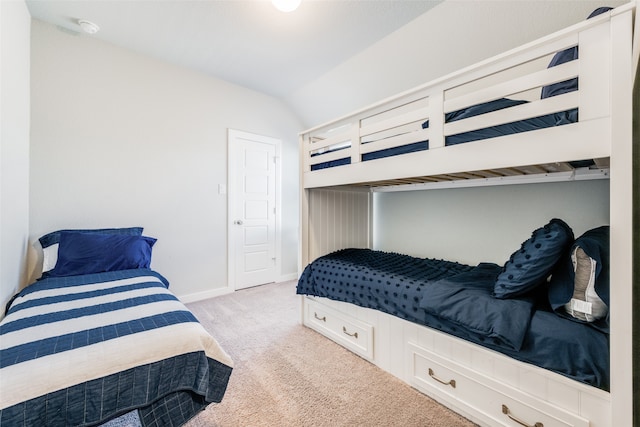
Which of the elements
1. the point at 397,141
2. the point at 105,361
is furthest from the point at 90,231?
the point at 397,141

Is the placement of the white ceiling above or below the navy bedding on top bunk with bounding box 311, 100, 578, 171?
above

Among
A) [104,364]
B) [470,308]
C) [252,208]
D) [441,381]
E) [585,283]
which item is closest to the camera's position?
[104,364]

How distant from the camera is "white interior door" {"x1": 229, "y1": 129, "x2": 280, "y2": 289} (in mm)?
3404

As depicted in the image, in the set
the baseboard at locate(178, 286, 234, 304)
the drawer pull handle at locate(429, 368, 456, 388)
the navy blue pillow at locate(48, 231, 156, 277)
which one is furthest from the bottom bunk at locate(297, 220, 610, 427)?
the baseboard at locate(178, 286, 234, 304)

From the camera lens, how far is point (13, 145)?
1.78 m

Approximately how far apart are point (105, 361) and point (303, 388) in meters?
1.03

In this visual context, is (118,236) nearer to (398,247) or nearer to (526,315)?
(398,247)

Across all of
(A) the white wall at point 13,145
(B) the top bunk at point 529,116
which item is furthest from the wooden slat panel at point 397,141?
(A) the white wall at point 13,145

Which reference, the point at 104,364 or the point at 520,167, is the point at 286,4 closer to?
the point at 520,167

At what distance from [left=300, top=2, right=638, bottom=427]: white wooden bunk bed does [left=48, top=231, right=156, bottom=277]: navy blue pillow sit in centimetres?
169

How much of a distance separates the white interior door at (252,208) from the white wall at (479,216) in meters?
1.53

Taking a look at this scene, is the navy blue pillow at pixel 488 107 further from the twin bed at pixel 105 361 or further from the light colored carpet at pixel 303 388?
the twin bed at pixel 105 361

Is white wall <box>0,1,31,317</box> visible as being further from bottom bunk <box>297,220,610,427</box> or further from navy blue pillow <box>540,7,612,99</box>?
navy blue pillow <box>540,7,612,99</box>

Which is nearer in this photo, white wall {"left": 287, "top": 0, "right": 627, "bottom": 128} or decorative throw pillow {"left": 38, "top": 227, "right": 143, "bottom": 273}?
white wall {"left": 287, "top": 0, "right": 627, "bottom": 128}
